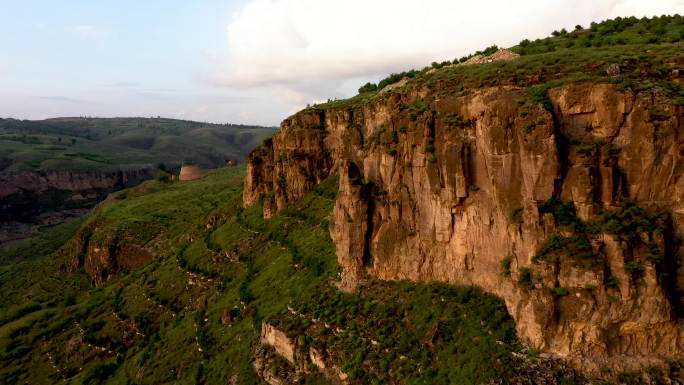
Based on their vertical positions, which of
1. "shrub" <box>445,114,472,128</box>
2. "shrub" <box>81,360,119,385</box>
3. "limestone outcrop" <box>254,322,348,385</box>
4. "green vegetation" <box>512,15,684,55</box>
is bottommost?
"shrub" <box>81,360,119,385</box>

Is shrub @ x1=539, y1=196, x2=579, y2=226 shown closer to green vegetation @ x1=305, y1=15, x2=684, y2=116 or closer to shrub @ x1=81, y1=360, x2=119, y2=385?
green vegetation @ x1=305, y1=15, x2=684, y2=116

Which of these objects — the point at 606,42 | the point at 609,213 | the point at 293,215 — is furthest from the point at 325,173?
the point at 609,213

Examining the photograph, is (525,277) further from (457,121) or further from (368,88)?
(368,88)

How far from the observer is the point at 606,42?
150 feet

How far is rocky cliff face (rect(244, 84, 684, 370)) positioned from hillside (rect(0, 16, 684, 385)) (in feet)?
0.38

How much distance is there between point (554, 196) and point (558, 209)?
39.6 inches

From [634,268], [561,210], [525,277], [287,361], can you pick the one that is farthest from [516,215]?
[287,361]

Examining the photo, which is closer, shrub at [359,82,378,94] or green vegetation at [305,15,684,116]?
green vegetation at [305,15,684,116]

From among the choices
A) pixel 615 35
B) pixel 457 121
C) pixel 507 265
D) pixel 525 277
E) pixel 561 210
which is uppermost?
pixel 615 35

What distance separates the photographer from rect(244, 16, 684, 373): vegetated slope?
28688mm

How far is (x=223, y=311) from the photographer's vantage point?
189 feet

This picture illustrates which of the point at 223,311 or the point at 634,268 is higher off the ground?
the point at 634,268

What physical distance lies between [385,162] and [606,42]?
2643 cm

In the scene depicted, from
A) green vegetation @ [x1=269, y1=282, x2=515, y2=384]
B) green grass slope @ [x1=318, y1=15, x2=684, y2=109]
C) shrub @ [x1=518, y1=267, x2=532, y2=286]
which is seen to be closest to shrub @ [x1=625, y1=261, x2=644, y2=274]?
shrub @ [x1=518, y1=267, x2=532, y2=286]
